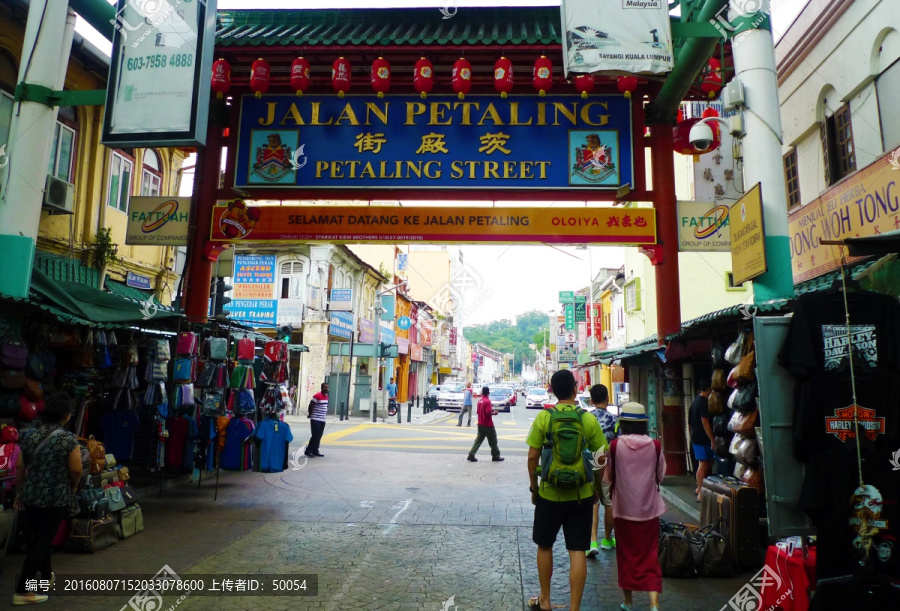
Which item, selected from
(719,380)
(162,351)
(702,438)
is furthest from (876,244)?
(162,351)

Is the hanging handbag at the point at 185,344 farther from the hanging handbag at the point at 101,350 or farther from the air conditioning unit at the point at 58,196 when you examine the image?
the air conditioning unit at the point at 58,196

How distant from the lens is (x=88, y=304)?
320 inches

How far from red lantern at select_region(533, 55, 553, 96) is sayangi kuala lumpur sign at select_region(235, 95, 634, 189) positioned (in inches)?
31.0

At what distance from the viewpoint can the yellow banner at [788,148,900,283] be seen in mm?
7574

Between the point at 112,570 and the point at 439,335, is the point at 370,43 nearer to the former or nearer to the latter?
the point at 112,570

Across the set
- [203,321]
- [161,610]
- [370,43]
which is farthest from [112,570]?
[370,43]

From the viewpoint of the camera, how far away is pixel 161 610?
4.73 meters

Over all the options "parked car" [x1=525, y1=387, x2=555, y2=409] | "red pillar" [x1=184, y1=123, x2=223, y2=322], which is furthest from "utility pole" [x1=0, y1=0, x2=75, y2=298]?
"parked car" [x1=525, y1=387, x2=555, y2=409]

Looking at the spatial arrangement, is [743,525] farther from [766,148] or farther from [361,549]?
[766,148]

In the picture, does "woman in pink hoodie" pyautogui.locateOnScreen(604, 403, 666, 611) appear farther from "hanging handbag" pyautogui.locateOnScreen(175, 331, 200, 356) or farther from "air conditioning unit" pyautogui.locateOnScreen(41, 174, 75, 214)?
"air conditioning unit" pyautogui.locateOnScreen(41, 174, 75, 214)

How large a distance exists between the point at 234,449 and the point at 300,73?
6.16m

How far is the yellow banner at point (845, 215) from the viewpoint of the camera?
7574 millimetres

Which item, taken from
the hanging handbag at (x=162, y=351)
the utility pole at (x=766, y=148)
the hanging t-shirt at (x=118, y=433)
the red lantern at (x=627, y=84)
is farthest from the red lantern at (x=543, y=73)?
the hanging t-shirt at (x=118, y=433)

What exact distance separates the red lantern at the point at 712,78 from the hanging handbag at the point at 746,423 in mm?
5667
